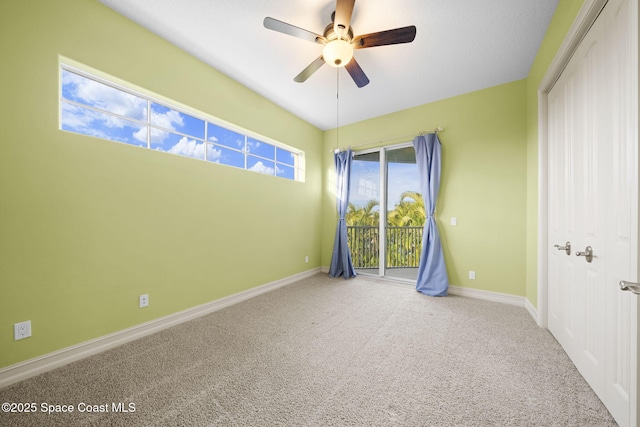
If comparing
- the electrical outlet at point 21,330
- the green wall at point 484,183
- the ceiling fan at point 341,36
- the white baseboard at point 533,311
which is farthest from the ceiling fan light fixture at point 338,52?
the white baseboard at point 533,311

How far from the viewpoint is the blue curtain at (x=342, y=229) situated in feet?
13.6

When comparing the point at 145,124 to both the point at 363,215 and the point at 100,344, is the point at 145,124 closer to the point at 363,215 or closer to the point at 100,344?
the point at 100,344

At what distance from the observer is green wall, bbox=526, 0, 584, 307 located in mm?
1912

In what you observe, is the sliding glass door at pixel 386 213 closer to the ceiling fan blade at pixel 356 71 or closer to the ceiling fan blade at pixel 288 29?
the ceiling fan blade at pixel 356 71

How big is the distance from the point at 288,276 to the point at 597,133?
3.62m

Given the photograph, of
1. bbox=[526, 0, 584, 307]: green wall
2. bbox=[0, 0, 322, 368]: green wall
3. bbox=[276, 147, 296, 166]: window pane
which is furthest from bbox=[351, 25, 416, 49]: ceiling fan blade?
bbox=[276, 147, 296, 166]: window pane

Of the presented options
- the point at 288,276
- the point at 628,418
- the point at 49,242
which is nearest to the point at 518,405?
the point at 628,418

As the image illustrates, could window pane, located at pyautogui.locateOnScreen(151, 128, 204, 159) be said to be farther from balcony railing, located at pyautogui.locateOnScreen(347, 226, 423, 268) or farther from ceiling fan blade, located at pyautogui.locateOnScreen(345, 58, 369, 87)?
balcony railing, located at pyautogui.locateOnScreen(347, 226, 423, 268)

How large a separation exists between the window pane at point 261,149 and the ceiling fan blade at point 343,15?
6.27 ft

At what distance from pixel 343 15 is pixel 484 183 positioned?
2727 millimetres

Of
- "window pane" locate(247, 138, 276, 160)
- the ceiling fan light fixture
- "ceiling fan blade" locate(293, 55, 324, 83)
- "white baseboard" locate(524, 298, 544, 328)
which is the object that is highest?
"ceiling fan blade" locate(293, 55, 324, 83)

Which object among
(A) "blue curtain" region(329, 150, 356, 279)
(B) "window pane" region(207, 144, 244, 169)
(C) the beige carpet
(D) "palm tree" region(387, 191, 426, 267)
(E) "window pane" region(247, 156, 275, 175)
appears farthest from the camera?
(A) "blue curtain" region(329, 150, 356, 279)

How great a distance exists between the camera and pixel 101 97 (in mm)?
2008

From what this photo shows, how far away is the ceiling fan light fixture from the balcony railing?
2.88 metres
